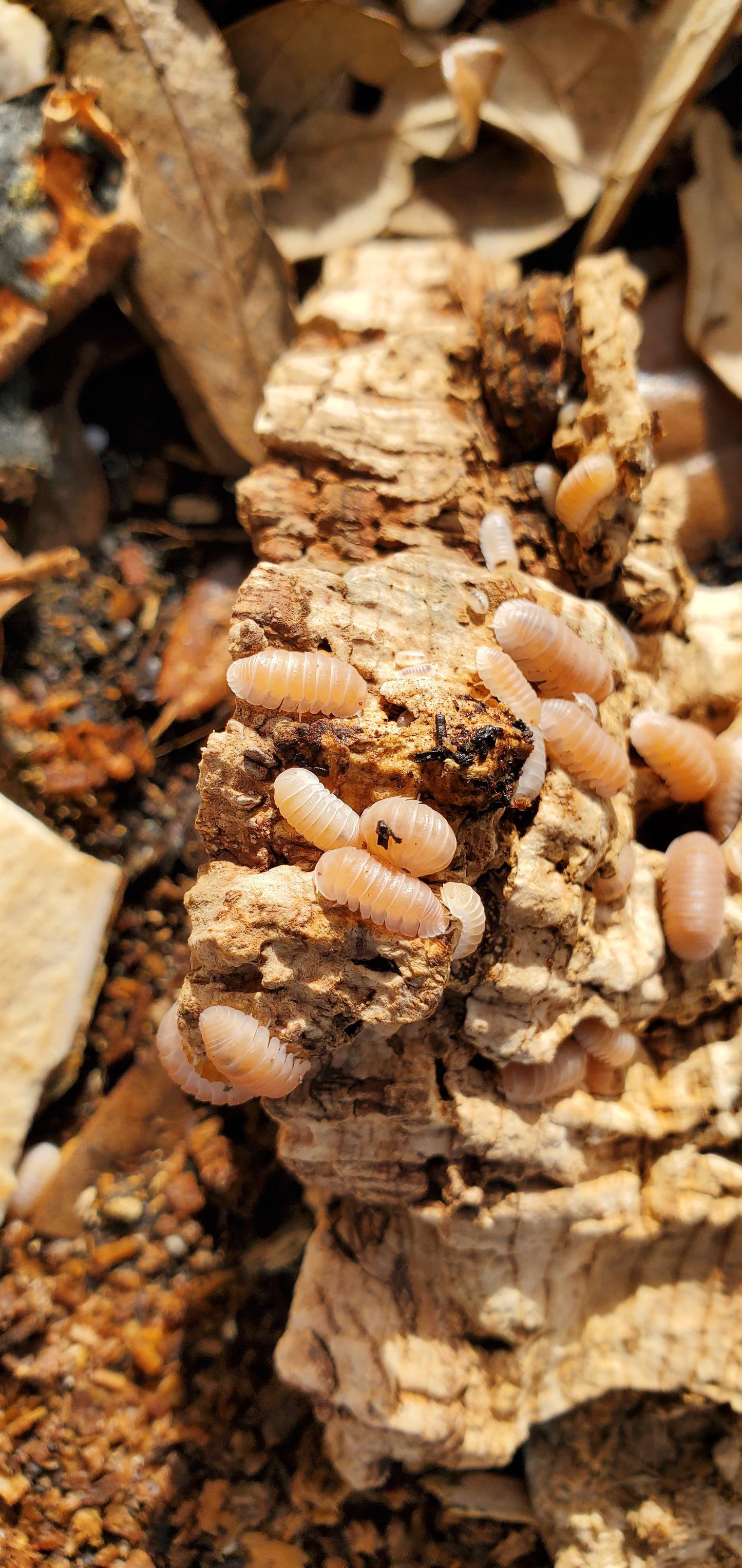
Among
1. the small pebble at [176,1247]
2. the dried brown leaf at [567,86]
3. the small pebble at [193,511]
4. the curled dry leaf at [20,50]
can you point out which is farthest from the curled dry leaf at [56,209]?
the small pebble at [176,1247]

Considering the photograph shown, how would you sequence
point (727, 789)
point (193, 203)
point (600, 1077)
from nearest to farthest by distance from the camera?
1. point (600, 1077)
2. point (727, 789)
3. point (193, 203)

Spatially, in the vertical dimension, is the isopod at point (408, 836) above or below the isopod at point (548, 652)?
below

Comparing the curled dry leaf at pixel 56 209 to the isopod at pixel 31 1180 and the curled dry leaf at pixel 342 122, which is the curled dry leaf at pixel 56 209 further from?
the isopod at pixel 31 1180

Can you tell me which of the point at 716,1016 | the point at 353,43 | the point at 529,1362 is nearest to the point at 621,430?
the point at 716,1016

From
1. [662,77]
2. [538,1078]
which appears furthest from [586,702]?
[662,77]

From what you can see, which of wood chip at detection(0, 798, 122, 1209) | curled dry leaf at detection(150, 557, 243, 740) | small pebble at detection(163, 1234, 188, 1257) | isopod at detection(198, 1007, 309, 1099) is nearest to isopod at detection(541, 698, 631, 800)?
isopod at detection(198, 1007, 309, 1099)

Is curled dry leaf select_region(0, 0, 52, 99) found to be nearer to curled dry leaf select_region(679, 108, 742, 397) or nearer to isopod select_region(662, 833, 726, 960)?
curled dry leaf select_region(679, 108, 742, 397)

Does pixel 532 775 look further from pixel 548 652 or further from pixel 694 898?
pixel 694 898
